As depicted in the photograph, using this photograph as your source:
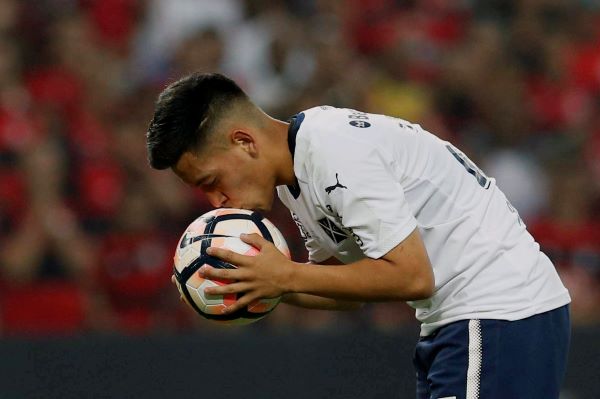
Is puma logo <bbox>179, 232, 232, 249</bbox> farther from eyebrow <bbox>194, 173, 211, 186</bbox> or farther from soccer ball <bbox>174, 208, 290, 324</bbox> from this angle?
eyebrow <bbox>194, 173, 211, 186</bbox>

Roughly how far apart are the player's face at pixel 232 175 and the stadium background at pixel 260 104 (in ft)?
9.19

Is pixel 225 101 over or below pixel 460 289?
over

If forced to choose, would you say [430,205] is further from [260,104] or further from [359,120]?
[260,104]

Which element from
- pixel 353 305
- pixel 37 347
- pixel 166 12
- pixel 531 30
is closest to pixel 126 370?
pixel 37 347

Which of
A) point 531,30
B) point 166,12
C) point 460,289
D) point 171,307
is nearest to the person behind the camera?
point 460,289

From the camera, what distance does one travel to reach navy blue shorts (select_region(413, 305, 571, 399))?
3814mm

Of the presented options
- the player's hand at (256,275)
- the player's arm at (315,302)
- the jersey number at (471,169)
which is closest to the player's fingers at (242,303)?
the player's hand at (256,275)

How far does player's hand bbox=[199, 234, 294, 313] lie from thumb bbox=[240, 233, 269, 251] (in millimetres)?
35

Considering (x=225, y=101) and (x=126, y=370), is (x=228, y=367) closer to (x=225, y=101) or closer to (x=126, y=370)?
(x=126, y=370)

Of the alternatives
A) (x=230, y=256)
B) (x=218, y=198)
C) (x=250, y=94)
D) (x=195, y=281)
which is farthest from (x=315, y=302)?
(x=250, y=94)

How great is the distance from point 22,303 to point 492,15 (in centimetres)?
465

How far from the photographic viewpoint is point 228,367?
6621 millimetres

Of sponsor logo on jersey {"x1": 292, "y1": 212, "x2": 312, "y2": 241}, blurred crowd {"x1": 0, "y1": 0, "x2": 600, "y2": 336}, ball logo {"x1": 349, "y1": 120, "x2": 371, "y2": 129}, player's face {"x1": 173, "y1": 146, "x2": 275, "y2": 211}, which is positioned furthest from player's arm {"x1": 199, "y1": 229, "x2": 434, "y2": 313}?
blurred crowd {"x1": 0, "y1": 0, "x2": 600, "y2": 336}

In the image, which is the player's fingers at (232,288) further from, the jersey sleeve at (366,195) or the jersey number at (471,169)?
the jersey number at (471,169)
